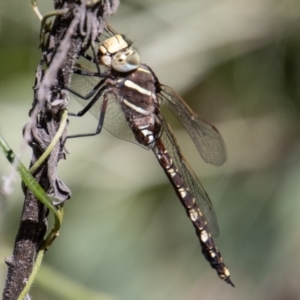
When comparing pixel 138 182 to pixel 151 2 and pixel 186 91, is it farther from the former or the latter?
pixel 151 2

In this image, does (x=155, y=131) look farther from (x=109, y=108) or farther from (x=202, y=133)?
(x=202, y=133)

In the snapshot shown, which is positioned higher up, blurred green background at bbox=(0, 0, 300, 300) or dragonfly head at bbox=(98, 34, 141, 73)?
dragonfly head at bbox=(98, 34, 141, 73)

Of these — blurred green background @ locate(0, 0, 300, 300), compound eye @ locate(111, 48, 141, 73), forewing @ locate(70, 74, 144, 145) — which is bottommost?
blurred green background @ locate(0, 0, 300, 300)

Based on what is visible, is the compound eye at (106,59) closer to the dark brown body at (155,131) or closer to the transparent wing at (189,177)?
the dark brown body at (155,131)

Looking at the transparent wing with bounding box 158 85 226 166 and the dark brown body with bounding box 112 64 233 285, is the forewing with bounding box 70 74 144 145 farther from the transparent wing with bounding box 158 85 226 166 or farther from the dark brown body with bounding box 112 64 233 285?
the transparent wing with bounding box 158 85 226 166

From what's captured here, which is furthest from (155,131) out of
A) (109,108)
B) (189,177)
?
(189,177)

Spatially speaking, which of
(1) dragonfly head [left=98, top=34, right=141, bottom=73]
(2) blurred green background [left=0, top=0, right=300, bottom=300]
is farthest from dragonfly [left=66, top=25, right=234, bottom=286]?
(2) blurred green background [left=0, top=0, right=300, bottom=300]

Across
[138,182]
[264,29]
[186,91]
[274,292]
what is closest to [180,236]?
[138,182]

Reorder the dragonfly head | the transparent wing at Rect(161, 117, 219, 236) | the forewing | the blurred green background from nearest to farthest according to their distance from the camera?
the dragonfly head → the forewing → the transparent wing at Rect(161, 117, 219, 236) → the blurred green background
